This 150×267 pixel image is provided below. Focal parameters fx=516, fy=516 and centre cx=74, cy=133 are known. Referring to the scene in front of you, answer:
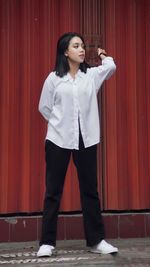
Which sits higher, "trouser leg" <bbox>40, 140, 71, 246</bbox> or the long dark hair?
the long dark hair

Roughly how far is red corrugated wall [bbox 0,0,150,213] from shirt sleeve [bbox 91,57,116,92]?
81 centimetres

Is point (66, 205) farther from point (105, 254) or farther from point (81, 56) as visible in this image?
point (81, 56)

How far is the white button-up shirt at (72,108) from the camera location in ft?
13.6

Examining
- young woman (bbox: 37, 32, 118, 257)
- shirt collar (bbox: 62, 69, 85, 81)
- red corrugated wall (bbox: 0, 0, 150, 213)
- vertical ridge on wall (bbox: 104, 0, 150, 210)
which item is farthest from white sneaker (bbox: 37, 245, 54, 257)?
shirt collar (bbox: 62, 69, 85, 81)

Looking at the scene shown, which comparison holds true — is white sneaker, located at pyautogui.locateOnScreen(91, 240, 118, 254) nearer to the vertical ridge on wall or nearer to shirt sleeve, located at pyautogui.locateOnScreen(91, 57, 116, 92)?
the vertical ridge on wall

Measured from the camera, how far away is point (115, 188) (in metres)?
5.08

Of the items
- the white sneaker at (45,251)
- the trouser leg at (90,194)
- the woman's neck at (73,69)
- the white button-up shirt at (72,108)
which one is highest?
the woman's neck at (73,69)

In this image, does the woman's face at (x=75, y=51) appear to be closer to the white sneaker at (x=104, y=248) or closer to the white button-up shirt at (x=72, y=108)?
the white button-up shirt at (x=72, y=108)

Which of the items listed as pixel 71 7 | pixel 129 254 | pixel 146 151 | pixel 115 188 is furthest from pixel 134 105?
pixel 129 254

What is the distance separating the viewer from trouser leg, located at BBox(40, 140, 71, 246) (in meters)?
4.18

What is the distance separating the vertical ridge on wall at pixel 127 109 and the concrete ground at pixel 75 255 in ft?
1.81

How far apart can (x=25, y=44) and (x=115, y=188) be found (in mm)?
1663

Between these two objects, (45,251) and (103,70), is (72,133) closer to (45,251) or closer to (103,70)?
(103,70)

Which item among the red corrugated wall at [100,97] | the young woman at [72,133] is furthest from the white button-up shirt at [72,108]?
the red corrugated wall at [100,97]
